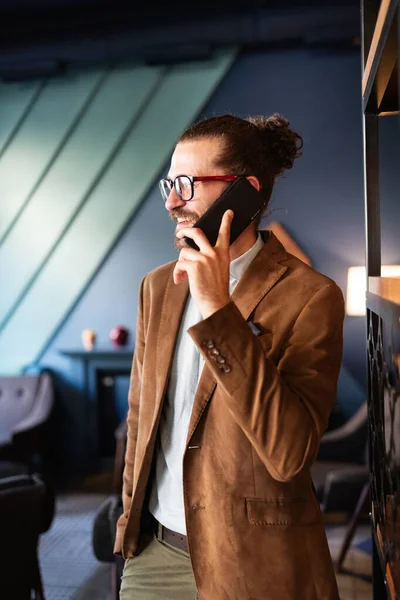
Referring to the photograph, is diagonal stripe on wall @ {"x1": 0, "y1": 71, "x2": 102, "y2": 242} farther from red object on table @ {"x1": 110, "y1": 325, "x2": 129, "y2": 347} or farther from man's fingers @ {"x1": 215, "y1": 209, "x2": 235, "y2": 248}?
man's fingers @ {"x1": 215, "y1": 209, "x2": 235, "y2": 248}

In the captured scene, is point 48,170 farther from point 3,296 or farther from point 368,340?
point 368,340

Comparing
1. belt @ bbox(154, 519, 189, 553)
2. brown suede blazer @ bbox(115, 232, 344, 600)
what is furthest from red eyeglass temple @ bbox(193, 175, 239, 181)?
belt @ bbox(154, 519, 189, 553)

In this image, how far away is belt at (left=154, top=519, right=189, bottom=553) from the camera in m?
1.28

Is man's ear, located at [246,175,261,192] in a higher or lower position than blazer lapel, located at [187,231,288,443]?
higher

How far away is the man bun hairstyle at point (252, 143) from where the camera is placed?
1296 mm

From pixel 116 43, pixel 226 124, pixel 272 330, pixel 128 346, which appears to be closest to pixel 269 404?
pixel 272 330

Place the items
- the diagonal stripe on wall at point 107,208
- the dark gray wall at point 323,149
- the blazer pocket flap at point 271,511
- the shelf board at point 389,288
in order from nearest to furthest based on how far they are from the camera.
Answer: the shelf board at point 389,288 < the blazer pocket flap at point 271,511 < the dark gray wall at point 323,149 < the diagonal stripe on wall at point 107,208

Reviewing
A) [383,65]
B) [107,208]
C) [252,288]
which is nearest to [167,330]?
[252,288]

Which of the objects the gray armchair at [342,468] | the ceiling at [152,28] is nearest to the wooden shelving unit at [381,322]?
the gray armchair at [342,468]

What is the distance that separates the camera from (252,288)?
4.17 ft

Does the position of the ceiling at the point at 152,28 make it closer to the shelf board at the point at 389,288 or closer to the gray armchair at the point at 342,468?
the gray armchair at the point at 342,468

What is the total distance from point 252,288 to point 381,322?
0.31 m

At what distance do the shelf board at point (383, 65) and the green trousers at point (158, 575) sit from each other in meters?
1.09

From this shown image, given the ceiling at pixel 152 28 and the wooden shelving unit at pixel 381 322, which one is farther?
the ceiling at pixel 152 28
